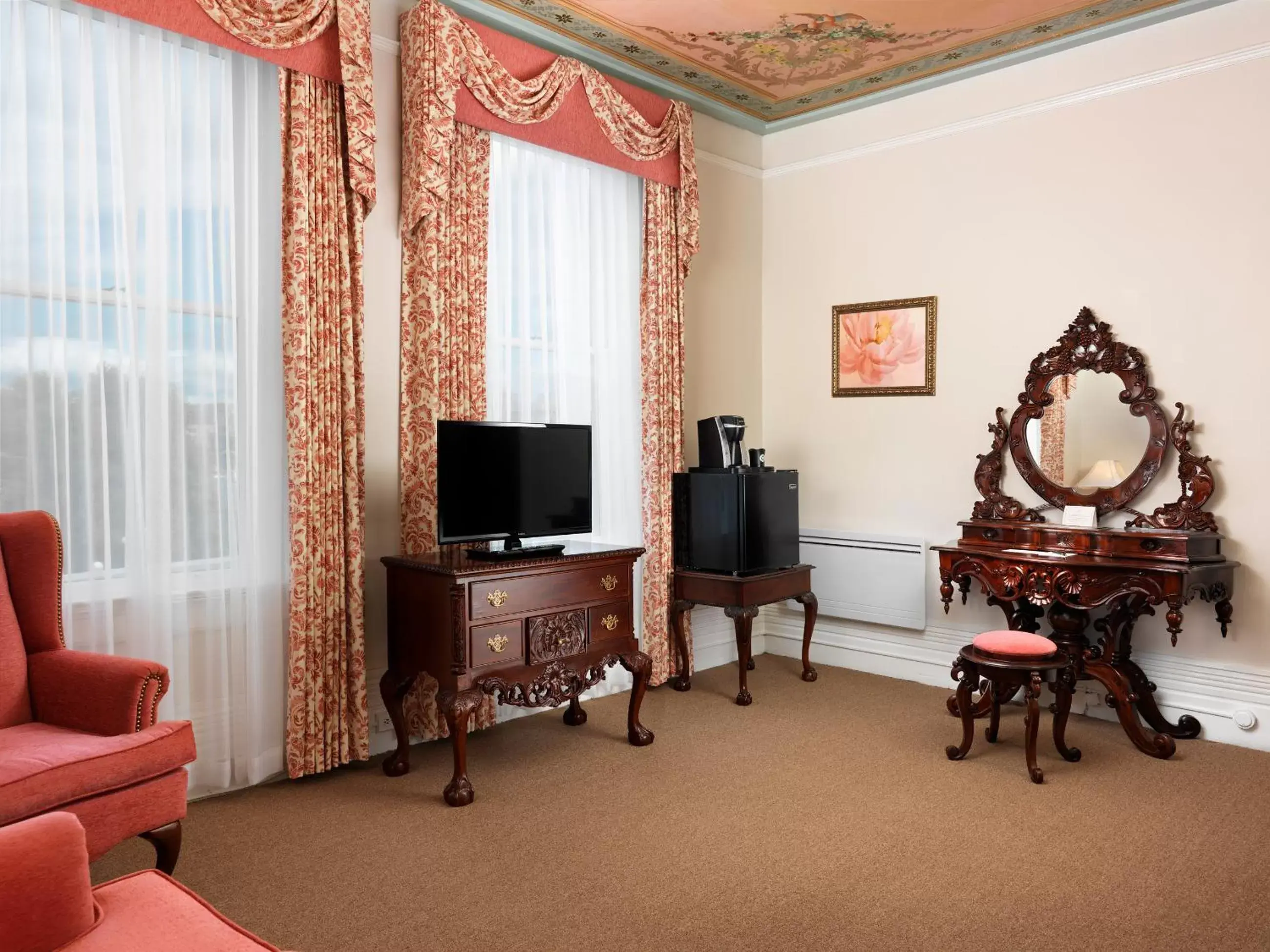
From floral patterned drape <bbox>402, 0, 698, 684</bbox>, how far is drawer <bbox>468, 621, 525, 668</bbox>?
26.8 inches

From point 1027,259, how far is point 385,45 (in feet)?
10.6

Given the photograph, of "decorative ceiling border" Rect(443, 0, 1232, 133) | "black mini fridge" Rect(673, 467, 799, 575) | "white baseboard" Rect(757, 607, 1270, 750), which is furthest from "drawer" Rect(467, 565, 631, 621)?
"decorative ceiling border" Rect(443, 0, 1232, 133)

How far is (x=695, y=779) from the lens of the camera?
364 cm

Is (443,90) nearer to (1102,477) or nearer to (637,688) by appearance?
(637,688)

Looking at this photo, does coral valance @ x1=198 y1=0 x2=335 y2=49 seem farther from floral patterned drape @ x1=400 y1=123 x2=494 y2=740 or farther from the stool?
the stool

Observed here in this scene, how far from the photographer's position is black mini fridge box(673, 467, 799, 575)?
482 cm

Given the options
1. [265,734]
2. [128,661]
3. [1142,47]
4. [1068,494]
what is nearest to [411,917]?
[128,661]

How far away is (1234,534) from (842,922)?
9.25 ft

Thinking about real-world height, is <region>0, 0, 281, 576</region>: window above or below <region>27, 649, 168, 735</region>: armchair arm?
above

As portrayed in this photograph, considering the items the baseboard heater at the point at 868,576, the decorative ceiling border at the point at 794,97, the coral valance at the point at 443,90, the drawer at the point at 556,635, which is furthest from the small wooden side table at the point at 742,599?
the decorative ceiling border at the point at 794,97

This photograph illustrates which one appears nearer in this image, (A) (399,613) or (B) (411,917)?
(B) (411,917)

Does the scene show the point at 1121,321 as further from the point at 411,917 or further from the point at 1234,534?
the point at 411,917

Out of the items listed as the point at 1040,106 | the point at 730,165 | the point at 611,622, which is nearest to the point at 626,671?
the point at 611,622

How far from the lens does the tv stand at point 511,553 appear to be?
366 cm
